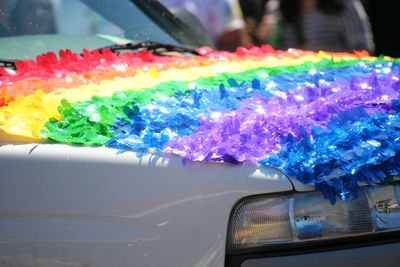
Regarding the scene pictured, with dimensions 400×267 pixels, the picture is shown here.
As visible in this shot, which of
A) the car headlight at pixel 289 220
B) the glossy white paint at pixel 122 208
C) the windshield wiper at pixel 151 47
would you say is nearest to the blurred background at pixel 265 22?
the windshield wiper at pixel 151 47

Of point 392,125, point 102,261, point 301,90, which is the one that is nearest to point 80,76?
point 301,90

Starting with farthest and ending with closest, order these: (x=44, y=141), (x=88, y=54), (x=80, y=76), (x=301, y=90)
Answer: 1. (x=88, y=54)
2. (x=80, y=76)
3. (x=301, y=90)
4. (x=44, y=141)

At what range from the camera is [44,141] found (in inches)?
87.4

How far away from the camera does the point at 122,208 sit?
2.01 meters

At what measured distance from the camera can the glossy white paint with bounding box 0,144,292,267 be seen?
1960 millimetres

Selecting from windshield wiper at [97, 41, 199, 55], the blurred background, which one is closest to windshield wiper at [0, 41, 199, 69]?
windshield wiper at [97, 41, 199, 55]

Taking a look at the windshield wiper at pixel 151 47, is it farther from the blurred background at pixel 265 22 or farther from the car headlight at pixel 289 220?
the car headlight at pixel 289 220

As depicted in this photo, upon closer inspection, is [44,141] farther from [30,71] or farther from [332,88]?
[332,88]

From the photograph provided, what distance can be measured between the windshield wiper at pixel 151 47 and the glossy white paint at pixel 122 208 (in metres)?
1.43

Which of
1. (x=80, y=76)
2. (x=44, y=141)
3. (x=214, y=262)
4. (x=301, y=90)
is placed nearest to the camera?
(x=214, y=262)

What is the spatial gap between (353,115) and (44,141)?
1086 mm

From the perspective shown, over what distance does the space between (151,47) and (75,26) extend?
0.42m

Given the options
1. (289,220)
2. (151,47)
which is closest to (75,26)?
(151,47)

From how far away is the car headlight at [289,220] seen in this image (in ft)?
6.55
